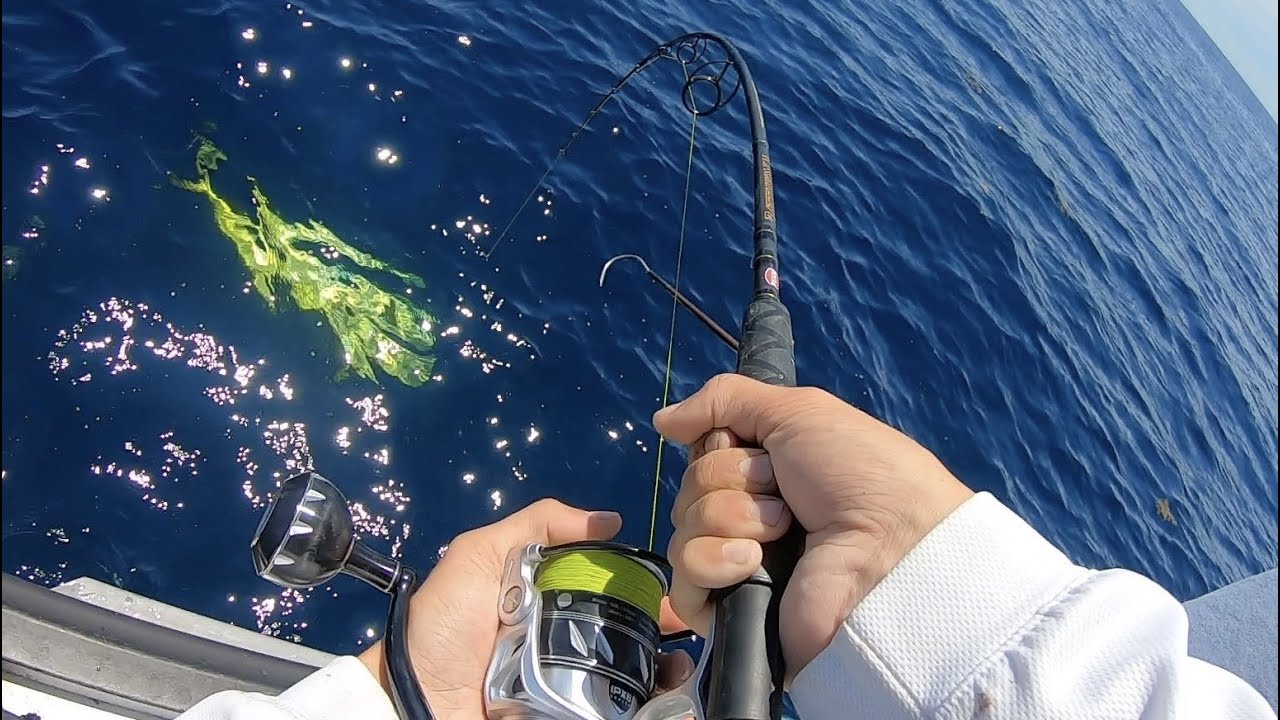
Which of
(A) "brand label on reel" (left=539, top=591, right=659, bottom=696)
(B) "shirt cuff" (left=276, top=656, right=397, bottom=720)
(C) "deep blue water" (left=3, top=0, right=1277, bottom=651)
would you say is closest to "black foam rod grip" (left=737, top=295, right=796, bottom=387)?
(A) "brand label on reel" (left=539, top=591, right=659, bottom=696)

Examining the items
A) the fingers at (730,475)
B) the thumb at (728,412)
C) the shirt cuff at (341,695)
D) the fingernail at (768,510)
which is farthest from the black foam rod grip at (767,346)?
the shirt cuff at (341,695)

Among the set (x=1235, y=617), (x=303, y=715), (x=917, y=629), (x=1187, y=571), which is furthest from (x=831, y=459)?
(x=1187, y=571)

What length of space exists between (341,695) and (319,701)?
0.06 metres

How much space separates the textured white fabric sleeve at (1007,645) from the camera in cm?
147

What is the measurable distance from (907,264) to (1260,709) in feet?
26.7

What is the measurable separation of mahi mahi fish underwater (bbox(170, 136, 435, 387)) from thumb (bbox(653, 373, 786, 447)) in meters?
2.96

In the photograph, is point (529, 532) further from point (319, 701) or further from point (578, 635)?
point (319, 701)

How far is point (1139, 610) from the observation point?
5.03 feet

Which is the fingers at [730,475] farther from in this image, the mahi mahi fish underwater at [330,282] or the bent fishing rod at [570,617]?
the mahi mahi fish underwater at [330,282]

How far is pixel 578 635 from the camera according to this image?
222 centimetres

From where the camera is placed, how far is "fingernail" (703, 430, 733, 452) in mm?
2252

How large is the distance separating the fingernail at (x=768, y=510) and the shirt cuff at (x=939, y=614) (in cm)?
34

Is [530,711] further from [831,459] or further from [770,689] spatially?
[831,459]

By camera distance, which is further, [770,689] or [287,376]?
[287,376]
